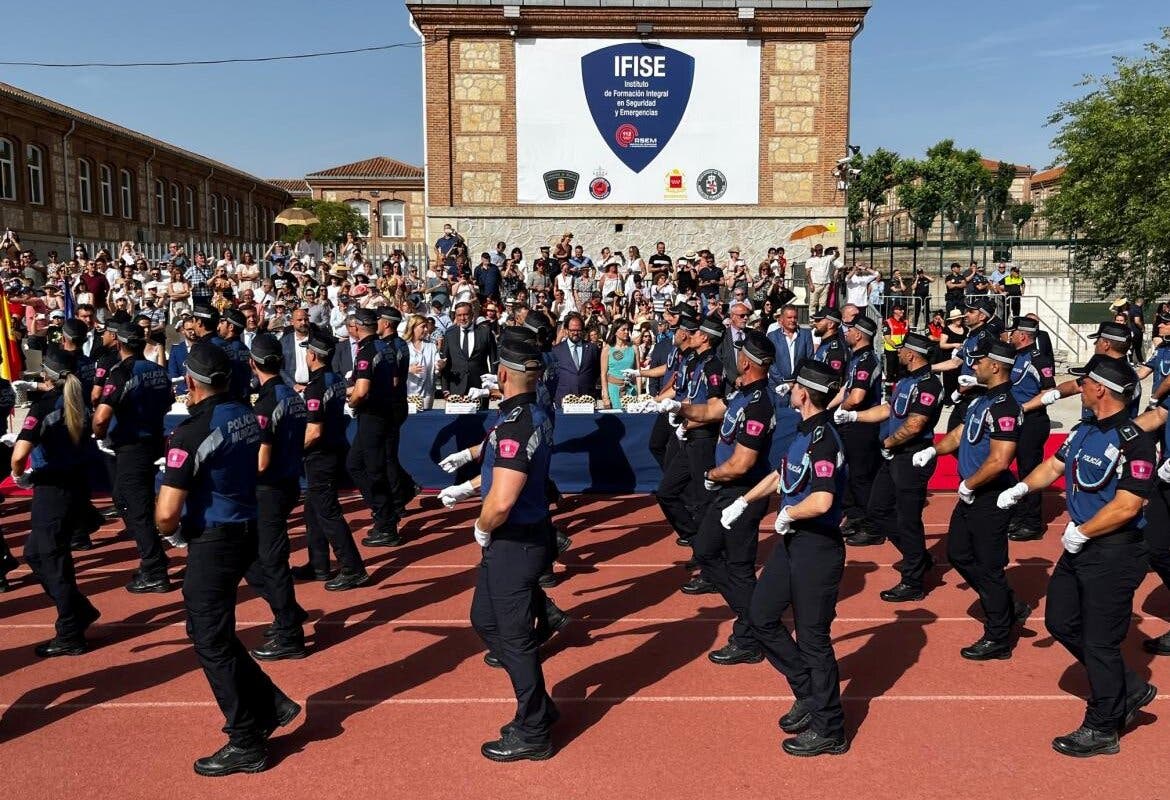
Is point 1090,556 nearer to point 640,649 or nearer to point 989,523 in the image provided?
point 989,523

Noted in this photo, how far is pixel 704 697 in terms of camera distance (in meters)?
6.12

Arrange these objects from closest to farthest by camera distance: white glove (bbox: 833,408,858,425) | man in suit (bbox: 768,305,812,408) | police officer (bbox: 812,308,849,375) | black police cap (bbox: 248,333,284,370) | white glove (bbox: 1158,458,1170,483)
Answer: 1. white glove (bbox: 1158,458,1170,483)
2. black police cap (bbox: 248,333,284,370)
3. white glove (bbox: 833,408,858,425)
4. police officer (bbox: 812,308,849,375)
5. man in suit (bbox: 768,305,812,408)

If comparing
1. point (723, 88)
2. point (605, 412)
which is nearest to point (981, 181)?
point (723, 88)

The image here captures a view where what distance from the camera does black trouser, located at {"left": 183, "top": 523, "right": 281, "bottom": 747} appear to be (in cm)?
513

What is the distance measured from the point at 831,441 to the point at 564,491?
6703 mm

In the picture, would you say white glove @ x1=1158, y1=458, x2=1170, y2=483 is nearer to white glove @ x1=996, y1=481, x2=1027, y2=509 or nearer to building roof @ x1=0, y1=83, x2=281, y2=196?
white glove @ x1=996, y1=481, x2=1027, y2=509

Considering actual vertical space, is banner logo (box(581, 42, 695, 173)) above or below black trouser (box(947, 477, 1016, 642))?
above

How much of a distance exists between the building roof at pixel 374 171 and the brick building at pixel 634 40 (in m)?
42.6

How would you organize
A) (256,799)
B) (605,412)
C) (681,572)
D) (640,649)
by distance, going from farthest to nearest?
(605,412) → (681,572) → (640,649) → (256,799)

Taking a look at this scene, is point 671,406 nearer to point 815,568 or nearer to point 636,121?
point 815,568

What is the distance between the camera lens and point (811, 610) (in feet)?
17.4

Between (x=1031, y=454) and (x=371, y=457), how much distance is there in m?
6.70

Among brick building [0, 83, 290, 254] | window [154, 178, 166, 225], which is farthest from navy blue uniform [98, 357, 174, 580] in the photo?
window [154, 178, 166, 225]

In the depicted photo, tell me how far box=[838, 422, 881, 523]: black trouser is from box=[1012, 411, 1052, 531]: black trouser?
1.58 m
